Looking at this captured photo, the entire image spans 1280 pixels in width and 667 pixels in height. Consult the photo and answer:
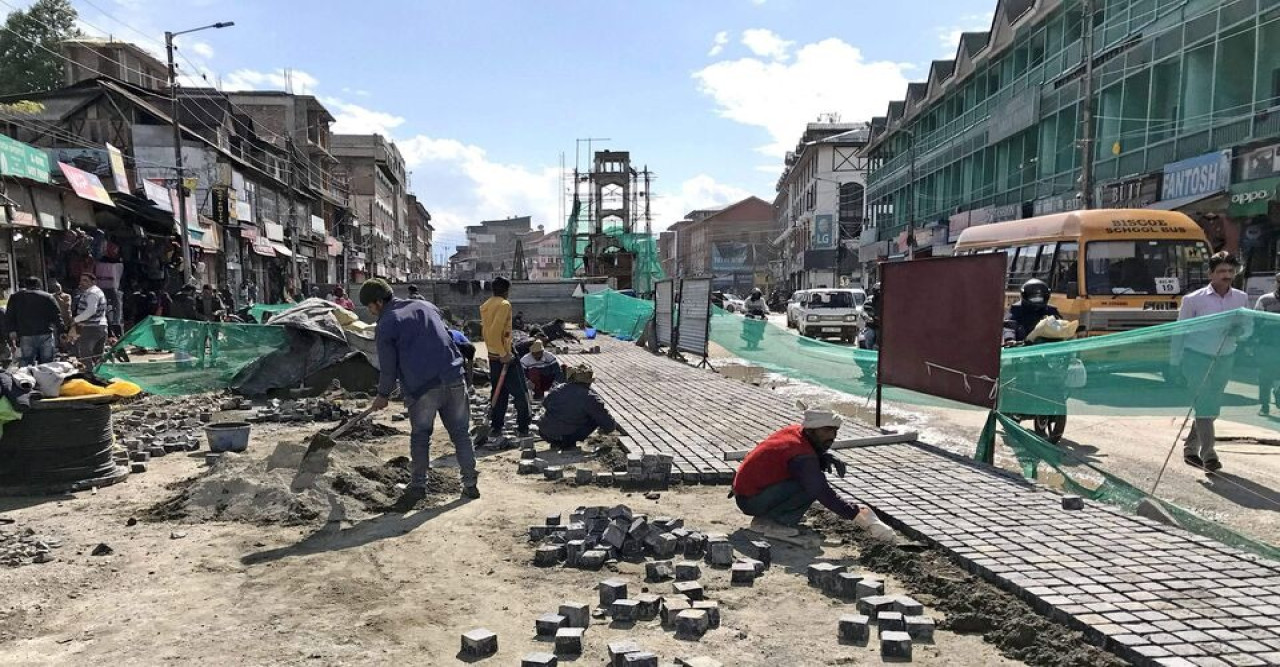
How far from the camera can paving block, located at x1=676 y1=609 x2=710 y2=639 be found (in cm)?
340

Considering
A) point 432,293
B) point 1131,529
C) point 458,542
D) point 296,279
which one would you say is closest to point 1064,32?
point 432,293

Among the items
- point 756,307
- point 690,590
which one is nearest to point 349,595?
point 690,590

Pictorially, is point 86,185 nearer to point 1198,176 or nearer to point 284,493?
point 284,493

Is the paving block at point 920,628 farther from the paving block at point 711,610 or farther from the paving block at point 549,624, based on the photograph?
the paving block at point 549,624

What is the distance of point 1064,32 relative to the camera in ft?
82.5

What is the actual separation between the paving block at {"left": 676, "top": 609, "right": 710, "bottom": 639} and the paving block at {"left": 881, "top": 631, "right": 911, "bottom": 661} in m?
0.80

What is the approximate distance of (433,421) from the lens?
569cm

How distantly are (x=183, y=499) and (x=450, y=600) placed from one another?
2.95m

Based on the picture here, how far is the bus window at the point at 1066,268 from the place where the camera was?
12.2 meters

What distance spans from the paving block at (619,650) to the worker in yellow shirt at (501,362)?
4.78 m

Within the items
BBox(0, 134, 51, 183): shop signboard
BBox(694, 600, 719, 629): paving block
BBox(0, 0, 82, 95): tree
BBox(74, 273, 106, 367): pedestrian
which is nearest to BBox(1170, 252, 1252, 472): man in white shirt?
BBox(694, 600, 719, 629): paving block

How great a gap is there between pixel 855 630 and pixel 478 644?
1.70m

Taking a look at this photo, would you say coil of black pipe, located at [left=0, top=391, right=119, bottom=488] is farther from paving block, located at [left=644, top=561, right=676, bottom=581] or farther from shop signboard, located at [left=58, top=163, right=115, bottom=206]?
shop signboard, located at [left=58, top=163, right=115, bottom=206]

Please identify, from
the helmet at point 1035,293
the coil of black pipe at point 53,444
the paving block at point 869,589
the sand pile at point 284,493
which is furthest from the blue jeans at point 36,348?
the helmet at point 1035,293
